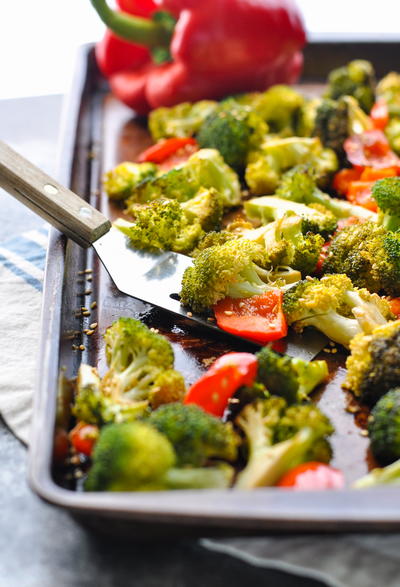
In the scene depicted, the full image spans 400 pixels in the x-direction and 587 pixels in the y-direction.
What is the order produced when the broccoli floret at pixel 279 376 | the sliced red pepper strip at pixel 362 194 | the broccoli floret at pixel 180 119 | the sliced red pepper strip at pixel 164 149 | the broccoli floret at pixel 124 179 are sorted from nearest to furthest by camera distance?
the broccoli floret at pixel 279 376, the sliced red pepper strip at pixel 362 194, the broccoli floret at pixel 124 179, the sliced red pepper strip at pixel 164 149, the broccoli floret at pixel 180 119

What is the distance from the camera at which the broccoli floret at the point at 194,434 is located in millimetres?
1366

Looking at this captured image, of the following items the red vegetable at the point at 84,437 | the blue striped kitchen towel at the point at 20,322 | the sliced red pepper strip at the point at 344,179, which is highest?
the red vegetable at the point at 84,437

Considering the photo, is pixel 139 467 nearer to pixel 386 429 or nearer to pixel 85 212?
pixel 386 429

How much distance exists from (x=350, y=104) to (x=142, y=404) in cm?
172

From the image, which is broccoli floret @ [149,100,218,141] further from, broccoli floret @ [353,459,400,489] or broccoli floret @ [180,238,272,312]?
broccoli floret @ [353,459,400,489]

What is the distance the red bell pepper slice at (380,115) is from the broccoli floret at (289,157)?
31 centimetres

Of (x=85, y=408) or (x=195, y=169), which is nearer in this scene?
(x=85, y=408)

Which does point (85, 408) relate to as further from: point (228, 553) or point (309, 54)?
point (309, 54)

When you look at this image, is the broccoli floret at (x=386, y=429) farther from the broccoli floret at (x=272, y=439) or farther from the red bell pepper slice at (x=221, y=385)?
the red bell pepper slice at (x=221, y=385)

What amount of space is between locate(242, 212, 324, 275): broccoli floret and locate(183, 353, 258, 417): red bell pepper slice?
0.47 meters

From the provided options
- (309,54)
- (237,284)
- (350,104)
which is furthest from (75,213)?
(309,54)

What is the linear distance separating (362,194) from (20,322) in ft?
3.77

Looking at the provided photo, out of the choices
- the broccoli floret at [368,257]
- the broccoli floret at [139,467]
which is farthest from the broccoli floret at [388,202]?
the broccoli floret at [139,467]

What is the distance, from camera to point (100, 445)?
1333 millimetres
